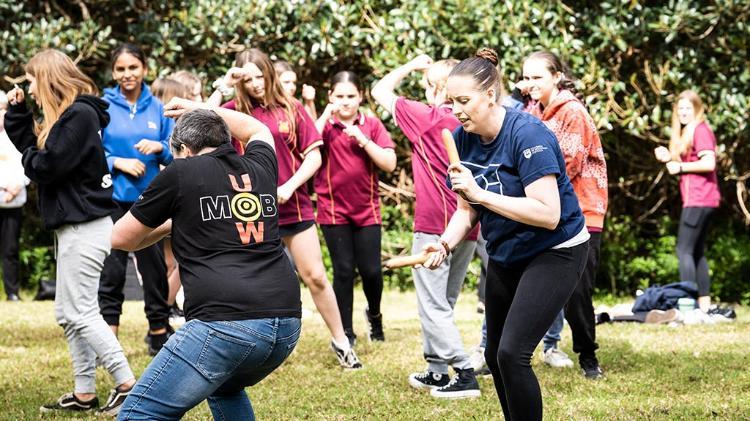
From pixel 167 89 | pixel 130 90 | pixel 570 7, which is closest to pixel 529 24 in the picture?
pixel 570 7

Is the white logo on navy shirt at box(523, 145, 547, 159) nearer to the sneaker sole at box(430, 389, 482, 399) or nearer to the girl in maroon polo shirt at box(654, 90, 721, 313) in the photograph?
the sneaker sole at box(430, 389, 482, 399)

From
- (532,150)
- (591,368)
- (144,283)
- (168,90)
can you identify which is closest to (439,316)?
(591,368)

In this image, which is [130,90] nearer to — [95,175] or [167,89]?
[167,89]

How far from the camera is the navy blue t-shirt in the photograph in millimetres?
4258

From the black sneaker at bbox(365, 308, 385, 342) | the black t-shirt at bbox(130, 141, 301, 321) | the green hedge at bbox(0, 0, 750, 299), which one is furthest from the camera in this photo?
the green hedge at bbox(0, 0, 750, 299)

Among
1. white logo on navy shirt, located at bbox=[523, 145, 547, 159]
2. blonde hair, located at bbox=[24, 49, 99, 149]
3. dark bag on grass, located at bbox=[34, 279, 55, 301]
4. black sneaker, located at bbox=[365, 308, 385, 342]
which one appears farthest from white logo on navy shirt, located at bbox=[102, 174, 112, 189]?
dark bag on grass, located at bbox=[34, 279, 55, 301]

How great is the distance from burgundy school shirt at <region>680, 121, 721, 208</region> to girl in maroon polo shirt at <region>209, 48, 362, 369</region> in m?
4.71

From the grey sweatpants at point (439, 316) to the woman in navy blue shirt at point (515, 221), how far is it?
1524 millimetres

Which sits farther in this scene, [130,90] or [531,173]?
[130,90]

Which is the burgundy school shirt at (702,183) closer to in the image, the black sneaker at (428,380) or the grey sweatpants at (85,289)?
the black sneaker at (428,380)

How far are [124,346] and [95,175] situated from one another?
108 inches

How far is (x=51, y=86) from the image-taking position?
569 cm

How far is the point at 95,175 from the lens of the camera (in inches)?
225

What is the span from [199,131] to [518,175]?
1354 millimetres
